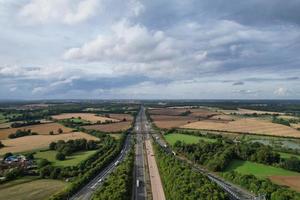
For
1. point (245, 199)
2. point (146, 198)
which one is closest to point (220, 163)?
point (245, 199)

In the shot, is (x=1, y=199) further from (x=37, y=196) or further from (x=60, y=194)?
(x=60, y=194)

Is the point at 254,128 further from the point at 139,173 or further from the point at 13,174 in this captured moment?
the point at 13,174

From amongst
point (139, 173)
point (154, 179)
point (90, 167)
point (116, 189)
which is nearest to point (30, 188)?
point (90, 167)

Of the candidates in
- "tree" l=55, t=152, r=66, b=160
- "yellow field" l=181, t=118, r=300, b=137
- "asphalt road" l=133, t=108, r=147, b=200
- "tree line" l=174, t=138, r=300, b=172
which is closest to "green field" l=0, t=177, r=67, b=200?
"asphalt road" l=133, t=108, r=147, b=200

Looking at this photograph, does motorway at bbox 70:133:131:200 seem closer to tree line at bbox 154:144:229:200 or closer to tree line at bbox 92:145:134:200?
tree line at bbox 92:145:134:200

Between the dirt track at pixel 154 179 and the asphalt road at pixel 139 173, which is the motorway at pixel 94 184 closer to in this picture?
the asphalt road at pixel 139 173

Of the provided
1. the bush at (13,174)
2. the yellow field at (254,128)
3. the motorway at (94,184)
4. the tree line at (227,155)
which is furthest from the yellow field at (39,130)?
the yellow field at (254,128)
